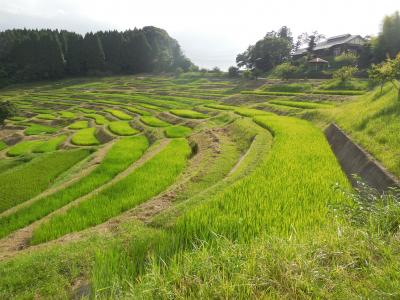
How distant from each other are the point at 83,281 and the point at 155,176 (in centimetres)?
750

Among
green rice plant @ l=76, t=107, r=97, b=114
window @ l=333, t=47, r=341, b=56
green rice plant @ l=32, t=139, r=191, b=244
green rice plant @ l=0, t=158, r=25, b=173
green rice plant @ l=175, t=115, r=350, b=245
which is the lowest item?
green rice plant @ l=0, t=158, r=25, b=173

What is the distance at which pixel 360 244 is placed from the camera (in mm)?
4059

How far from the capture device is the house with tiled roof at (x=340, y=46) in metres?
47.7

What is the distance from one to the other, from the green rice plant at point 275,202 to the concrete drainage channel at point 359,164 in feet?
1.87

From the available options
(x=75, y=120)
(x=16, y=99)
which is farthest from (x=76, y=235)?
(x=16, y=99)

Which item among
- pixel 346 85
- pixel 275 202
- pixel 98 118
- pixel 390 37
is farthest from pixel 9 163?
pixel 390 37

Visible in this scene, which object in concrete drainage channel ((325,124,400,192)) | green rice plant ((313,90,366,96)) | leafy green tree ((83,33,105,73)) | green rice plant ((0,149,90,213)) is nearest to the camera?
concrete drainage channel ((325,124,400,192))

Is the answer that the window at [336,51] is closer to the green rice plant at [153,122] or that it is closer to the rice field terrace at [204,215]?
the rice field terrace at [204,215]

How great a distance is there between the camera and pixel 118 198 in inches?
Result: 409

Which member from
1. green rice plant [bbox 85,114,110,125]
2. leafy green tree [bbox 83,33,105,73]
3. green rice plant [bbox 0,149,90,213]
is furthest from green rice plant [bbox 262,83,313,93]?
leafy green tree [bbox 83,33,105,73]

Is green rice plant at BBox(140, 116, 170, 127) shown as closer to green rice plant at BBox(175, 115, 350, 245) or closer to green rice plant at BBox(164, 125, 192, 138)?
green rice plant at BBox(164, 125, 192, 138)

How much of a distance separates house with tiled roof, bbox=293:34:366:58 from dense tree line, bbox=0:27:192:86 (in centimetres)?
3659

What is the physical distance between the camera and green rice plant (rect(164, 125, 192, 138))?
2198 centimetres

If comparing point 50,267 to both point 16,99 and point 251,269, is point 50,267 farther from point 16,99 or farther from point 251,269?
point 16,99
